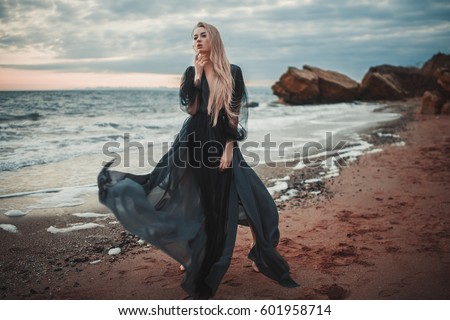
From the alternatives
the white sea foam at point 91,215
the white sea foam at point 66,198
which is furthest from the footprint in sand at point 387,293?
the white sea foam at point 66,198

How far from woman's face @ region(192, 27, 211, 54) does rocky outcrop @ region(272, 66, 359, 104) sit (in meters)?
32.4

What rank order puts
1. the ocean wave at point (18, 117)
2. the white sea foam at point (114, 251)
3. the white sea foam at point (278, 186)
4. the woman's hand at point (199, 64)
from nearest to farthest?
the woman's hand at point (199, 64) → the white sea foam at point (114, 251) → the white sea foam at point (278, 186) → the ocean wave at point (18, 117)

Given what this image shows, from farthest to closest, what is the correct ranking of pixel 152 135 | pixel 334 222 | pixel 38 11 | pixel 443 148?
pixel 152 135 → pixel 38 11 → pixel 443 148 → pixel 334 222

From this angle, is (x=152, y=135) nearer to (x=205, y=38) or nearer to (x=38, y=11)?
(x=38, y=11)

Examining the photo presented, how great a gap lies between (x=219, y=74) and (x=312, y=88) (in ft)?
108

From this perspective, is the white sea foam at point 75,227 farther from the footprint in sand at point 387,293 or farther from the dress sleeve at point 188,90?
the footprint in sand at point 387,293

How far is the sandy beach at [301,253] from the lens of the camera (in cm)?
319

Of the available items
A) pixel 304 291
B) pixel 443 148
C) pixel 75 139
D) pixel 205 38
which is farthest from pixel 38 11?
pixel 443 148

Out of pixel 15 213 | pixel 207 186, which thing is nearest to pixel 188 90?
pixel 207 186

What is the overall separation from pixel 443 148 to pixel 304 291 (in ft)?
26.8

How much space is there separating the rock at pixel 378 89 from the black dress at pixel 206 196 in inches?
1431

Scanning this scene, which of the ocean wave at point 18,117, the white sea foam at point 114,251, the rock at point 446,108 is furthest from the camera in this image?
the ocean wave at point 18,117

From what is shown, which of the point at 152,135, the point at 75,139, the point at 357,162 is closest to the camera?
the point at 357,162
